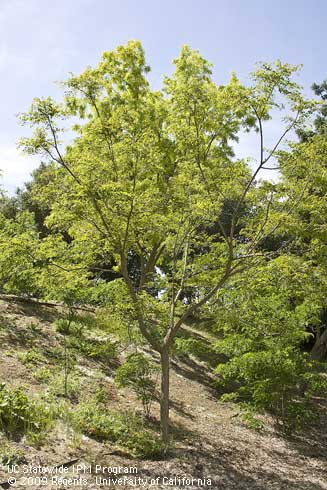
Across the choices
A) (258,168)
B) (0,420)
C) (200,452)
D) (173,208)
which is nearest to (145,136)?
(173,208)

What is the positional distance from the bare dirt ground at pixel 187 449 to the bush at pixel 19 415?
0.21 m

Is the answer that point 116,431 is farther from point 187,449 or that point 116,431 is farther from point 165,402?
point 187,449

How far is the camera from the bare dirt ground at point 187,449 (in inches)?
192

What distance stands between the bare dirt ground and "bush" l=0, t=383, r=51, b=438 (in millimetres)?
213

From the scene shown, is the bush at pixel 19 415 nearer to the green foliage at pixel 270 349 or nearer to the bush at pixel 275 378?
the green foliage at pixel 270 349

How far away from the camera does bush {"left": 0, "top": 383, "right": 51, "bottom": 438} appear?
5.09 m

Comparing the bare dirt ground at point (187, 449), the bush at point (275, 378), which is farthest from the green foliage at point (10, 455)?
the bush at point (275, 378)

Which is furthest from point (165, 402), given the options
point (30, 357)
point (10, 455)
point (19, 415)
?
point (30, 357)

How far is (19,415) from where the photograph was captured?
5230 mm

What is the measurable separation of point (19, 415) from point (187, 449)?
2.65 metres

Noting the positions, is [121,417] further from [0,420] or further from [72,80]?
[72,80]

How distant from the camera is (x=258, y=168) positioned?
6.30m

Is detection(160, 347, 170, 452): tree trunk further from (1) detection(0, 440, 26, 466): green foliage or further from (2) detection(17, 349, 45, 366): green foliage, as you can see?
(2) detection(17, 349, 45, 366): green foliage

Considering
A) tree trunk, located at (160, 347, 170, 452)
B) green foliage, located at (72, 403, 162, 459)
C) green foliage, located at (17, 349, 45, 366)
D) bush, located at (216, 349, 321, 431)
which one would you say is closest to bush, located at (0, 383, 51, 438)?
green foliage, located at (72, 403, 162, 459)
